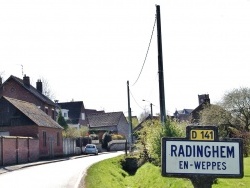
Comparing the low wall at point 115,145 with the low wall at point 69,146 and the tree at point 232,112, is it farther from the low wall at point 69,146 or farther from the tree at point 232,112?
the tree at point 232,112

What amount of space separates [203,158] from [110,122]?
310 ft

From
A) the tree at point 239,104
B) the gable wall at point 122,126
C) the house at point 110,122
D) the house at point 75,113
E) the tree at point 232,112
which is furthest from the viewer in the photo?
the gable wall at point 122,126

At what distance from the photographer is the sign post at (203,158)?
6941 millimetres

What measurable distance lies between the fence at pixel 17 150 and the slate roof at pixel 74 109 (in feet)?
158

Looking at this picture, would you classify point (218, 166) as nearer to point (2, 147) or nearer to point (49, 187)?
point (49, 187)

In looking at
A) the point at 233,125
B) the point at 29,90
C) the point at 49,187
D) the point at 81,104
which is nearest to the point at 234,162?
the point at 49,187

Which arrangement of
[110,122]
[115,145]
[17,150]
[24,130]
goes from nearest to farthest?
[17,150] < [24,130] < [115,145] < [110,122]

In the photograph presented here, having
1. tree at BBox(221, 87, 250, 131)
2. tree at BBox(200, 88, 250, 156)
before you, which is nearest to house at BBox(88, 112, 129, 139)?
tree at BBox(200, 88, 250, 156)

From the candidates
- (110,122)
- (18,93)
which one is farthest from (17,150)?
(110,122)

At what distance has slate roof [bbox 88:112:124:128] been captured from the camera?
101m

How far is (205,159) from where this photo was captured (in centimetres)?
696

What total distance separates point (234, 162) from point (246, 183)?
6.73m

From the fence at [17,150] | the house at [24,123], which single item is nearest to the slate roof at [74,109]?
the house at [24,123]

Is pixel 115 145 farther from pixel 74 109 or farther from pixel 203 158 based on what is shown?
pixel 203 158
